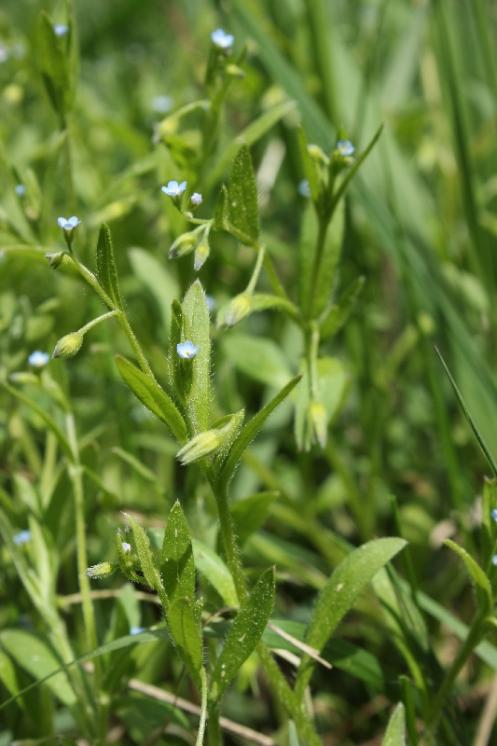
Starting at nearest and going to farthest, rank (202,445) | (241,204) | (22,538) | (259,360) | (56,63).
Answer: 1. (202,445)
2. (241,204)
3. (22,538)
4. (56,63)
5. (259,360)

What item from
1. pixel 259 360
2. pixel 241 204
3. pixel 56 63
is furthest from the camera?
pixel 259 360

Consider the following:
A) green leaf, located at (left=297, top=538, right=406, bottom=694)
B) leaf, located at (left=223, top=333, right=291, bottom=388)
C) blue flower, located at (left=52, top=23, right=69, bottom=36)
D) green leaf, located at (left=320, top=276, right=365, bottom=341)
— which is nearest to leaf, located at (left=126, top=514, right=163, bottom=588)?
green leaf, located at (left=297, top=538, right=406, bottom=694)

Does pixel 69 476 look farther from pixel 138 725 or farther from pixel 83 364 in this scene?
pixel 83 364

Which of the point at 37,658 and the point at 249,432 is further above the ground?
the point at 249,432

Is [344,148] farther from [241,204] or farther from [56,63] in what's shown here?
[56,63]

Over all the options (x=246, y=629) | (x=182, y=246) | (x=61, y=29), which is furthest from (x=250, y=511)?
(x=61, y=29)

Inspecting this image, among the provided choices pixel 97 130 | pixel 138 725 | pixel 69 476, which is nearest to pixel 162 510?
pixel 69 476
